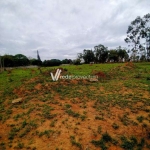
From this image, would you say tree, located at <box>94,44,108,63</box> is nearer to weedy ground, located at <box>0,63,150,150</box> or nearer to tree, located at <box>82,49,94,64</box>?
tree, located at <box>82,49,94,64</box>

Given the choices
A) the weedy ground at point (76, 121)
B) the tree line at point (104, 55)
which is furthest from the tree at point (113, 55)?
the weedy ground at point (76, 121)

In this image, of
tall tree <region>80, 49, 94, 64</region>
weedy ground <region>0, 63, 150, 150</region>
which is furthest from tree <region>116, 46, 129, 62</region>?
weedy ground <region>0, 63, 150, 150</region>

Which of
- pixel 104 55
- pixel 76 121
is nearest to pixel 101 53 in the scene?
pixel 104 55

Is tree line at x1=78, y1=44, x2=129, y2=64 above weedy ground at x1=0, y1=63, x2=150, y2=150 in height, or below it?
above

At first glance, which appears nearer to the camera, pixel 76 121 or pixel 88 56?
pixel 76 121

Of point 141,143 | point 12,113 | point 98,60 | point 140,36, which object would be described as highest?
point 140,36

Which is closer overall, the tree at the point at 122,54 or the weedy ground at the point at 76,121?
the weedy ground at the point at 76,121

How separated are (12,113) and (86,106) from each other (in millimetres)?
3831

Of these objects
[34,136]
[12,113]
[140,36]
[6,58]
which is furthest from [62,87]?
[6,58]

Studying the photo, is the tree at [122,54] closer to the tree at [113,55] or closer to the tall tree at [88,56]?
the tree at [113,55]

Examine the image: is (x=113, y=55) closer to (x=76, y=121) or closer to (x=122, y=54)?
(x=122, y=54)

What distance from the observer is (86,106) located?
7348 mm

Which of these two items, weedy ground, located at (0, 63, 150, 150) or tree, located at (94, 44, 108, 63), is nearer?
weedy ground, located at (0, 63, 150, 150)

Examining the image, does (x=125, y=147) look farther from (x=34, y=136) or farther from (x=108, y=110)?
(x=34, y=136)
